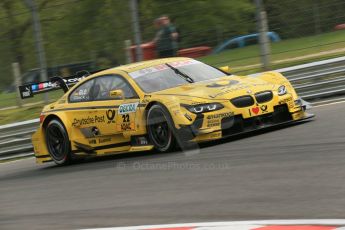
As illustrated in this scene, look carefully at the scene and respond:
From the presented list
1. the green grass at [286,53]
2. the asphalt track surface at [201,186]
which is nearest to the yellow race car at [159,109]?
the asphalt track surface at [201,186]

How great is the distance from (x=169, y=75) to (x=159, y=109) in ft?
3.08

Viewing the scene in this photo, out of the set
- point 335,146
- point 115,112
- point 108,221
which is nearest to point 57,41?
point 115,112

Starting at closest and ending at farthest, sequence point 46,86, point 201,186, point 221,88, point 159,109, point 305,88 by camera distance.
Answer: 1. point 201,186
2. point 159,109
3. point 221,88
4. point 46,86
5. point 305,88

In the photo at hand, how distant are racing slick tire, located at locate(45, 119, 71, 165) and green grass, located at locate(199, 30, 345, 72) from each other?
364cm

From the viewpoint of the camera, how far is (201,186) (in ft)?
21.6

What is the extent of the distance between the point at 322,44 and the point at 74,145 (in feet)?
18.0

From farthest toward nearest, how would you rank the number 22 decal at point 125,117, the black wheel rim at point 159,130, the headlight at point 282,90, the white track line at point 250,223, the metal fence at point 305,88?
the metal fence at point 305,88 → the number 22 decal at point 125,117 → the headlight at point 282,90 → the black wheel rim at point 159,130 → the white track line at point 250,223

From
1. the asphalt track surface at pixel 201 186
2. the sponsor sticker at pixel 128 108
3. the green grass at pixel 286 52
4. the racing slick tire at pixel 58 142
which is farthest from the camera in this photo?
the green grass at pixel 286 52

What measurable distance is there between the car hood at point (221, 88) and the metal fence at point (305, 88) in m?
2.81

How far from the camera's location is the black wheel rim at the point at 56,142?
34.3 ft

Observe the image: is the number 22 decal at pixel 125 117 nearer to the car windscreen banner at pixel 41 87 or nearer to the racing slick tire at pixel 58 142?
the racing slick tire at pixel 58 142

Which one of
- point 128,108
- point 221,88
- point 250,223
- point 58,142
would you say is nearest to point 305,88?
point 221,88

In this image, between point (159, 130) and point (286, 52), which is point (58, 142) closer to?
point (159, 130)

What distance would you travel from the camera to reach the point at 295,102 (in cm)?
923
